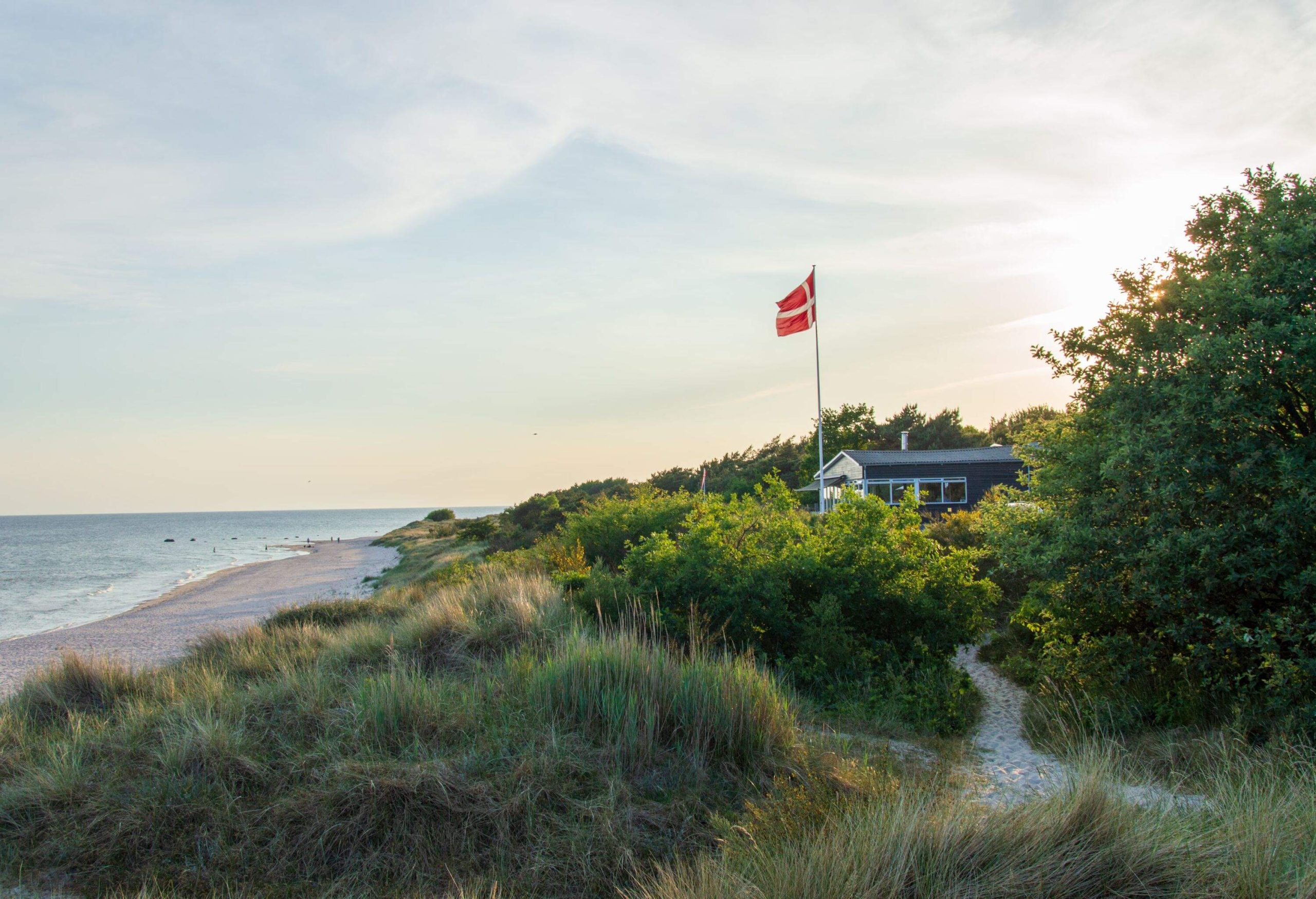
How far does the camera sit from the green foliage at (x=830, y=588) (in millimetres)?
10156

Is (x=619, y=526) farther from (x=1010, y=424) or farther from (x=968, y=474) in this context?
(x=1010, y=424)

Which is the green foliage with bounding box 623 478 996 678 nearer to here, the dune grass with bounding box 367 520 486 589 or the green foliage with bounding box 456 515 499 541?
the dune grass with bounding box 367 520 486 589

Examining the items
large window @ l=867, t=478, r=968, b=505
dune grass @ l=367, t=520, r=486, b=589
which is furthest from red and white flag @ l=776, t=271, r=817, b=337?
dune grass @ l=367, t=520, r=486, b=589

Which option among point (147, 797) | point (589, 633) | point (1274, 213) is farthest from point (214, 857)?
point (1274, 213)

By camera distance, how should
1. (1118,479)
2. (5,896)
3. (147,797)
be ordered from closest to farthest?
1. (5,896)
2. (147,797)
3. (1118,479)

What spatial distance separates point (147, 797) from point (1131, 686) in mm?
9654

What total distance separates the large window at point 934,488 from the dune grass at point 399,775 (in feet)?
91.5

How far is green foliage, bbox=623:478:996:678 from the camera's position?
10156 millimetres

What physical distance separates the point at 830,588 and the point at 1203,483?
4.66 metres

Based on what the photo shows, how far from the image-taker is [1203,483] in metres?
7.50

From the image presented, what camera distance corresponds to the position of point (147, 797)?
19.1ft

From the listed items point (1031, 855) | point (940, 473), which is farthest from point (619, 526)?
point (940, 473)

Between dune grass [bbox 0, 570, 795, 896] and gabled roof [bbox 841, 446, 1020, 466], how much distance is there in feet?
93.2

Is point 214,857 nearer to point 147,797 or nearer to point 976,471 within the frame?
point 147,797
